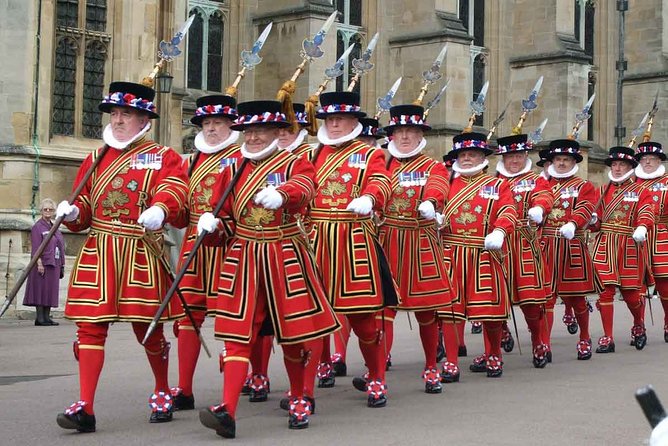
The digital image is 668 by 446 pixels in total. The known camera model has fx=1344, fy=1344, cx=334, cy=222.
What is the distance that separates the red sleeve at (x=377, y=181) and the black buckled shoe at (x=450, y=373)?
7.21ft

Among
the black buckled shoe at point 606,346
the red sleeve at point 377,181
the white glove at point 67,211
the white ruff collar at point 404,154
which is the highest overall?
the white ruff collar at point 404,154

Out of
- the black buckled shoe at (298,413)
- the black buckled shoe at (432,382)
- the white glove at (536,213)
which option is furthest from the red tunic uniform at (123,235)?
the white glove at (536,213)

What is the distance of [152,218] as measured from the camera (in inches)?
304

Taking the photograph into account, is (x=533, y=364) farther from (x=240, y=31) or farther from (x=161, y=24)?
(x=240, y=31)

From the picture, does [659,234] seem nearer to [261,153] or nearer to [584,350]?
[584,350]

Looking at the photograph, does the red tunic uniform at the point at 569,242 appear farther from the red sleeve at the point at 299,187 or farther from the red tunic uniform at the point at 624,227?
the red sleeve at the point at 299,187

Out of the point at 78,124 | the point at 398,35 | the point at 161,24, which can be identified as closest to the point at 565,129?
the point at 398,35

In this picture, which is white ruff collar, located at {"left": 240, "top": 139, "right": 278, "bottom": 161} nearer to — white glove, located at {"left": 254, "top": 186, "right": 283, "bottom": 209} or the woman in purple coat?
white glove, located at {"left": 254, "top": 186, "right": 283, "bottom": 209}

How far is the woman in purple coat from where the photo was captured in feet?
53.8

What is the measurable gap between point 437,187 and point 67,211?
3.18 meters

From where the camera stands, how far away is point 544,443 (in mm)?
7531

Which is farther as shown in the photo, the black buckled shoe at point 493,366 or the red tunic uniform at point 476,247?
the black buckled shoe at point 493,366

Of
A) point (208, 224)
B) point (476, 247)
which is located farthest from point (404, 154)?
point (208, 224)

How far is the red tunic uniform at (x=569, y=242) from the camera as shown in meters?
13.1
